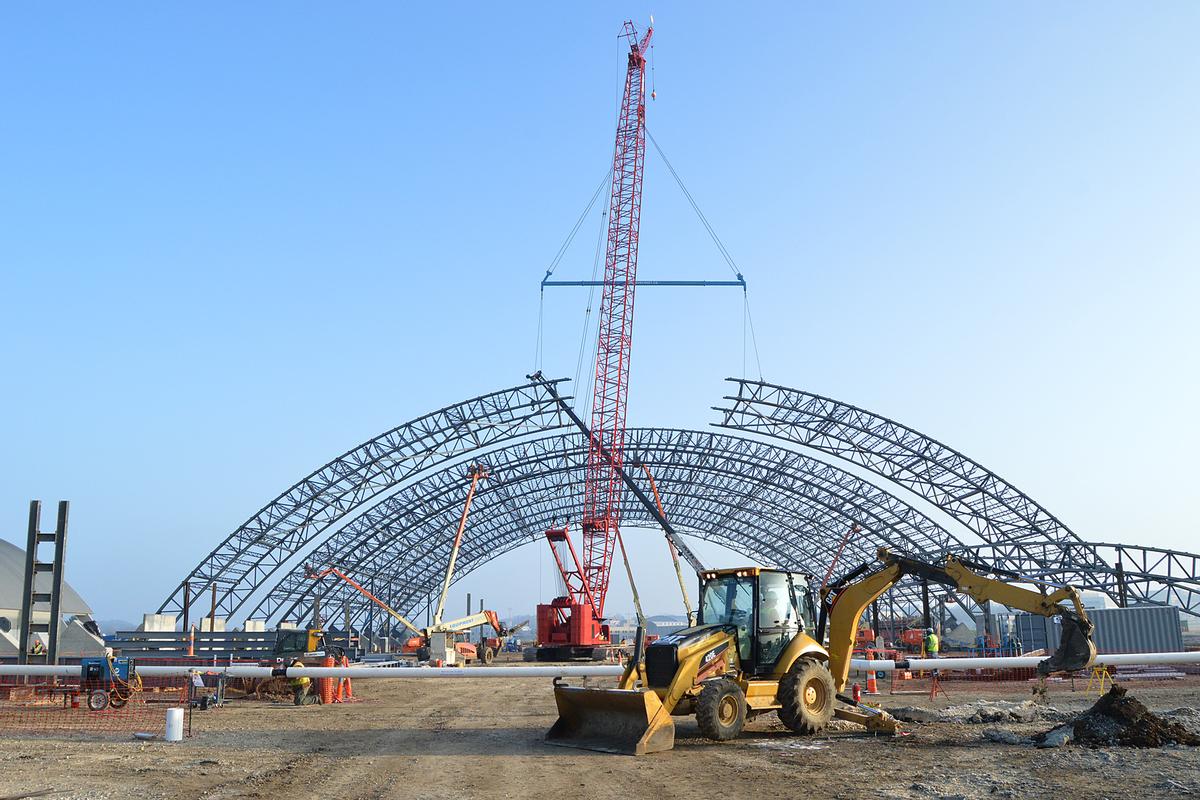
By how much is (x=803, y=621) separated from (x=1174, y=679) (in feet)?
61.5

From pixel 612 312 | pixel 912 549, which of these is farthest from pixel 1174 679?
pixel 612 312

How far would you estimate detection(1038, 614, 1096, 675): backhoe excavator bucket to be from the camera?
11.9 meters

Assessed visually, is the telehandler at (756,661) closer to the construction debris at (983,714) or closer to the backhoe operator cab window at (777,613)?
the backhoe operator cab window at (777,613)

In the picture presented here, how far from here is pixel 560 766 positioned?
10.7 metres

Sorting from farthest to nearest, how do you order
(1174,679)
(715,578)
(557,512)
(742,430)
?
(557,512)
(742,430)
(1174,679)
(715,578)

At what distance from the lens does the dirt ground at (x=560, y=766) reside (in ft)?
30.0

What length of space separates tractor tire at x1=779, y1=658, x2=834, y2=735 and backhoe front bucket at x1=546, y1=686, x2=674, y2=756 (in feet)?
5.85

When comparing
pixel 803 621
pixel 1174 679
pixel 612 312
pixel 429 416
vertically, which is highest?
pixel 612 312

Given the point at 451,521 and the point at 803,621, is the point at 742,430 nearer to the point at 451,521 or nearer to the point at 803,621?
the point at 451,521

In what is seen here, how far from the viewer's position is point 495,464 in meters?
52.1

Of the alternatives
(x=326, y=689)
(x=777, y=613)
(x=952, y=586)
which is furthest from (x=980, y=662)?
(x=326, y=689)

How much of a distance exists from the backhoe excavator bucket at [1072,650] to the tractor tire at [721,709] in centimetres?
393

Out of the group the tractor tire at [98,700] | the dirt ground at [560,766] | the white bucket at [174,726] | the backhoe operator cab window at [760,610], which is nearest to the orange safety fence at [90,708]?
the tractor tire at [98,700]

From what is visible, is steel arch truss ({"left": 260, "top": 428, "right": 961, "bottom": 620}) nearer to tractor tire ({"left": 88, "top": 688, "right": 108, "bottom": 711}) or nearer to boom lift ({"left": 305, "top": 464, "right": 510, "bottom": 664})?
boom lift ({"left": 305, "top": 464, "right": 510, "bottom": 664})
